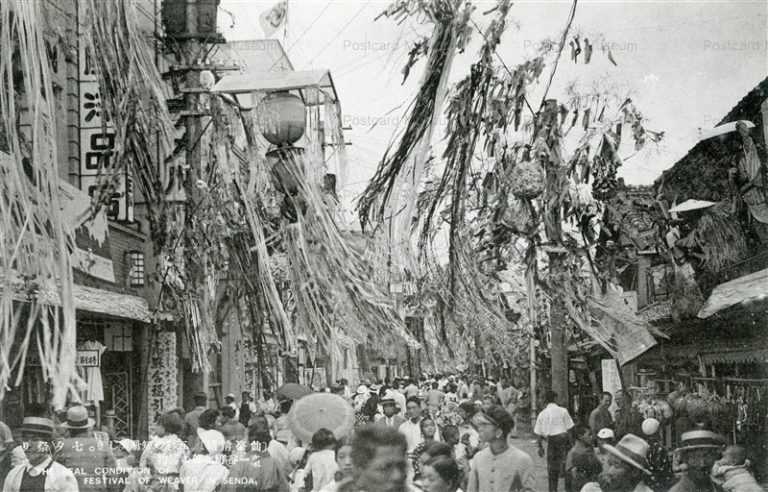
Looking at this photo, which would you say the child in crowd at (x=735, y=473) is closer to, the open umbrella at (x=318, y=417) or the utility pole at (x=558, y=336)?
the open umbrella at (x=318, y=417)

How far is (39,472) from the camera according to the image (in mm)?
5609

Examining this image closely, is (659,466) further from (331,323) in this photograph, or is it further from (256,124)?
(256,124)

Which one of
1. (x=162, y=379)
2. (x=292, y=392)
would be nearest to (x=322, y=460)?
(x=292, y=392)

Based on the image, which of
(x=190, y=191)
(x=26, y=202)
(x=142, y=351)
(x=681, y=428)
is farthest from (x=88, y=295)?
(x=681, y=428)

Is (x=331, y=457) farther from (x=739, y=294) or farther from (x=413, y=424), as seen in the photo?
(x=739, y=294)

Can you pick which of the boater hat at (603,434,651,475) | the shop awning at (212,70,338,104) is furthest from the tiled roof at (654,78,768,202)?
Result: the boater hat at (603,434,651,475)

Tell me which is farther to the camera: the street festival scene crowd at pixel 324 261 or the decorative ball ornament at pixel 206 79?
the decorative ball ornament at pixel 206 79

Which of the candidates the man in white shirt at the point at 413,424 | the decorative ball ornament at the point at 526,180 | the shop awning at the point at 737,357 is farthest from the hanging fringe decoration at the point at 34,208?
the shop awning at the point at 737,357

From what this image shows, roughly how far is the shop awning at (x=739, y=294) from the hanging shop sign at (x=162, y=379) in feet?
19.5

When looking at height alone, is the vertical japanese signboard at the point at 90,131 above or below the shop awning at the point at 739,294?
above

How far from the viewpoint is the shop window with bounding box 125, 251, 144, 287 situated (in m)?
11.7

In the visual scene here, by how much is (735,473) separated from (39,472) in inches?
Result: 164

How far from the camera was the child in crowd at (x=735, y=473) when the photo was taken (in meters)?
5.28

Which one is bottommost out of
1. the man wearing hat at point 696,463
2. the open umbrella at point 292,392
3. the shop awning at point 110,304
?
the man wearing hat at point 696,463
